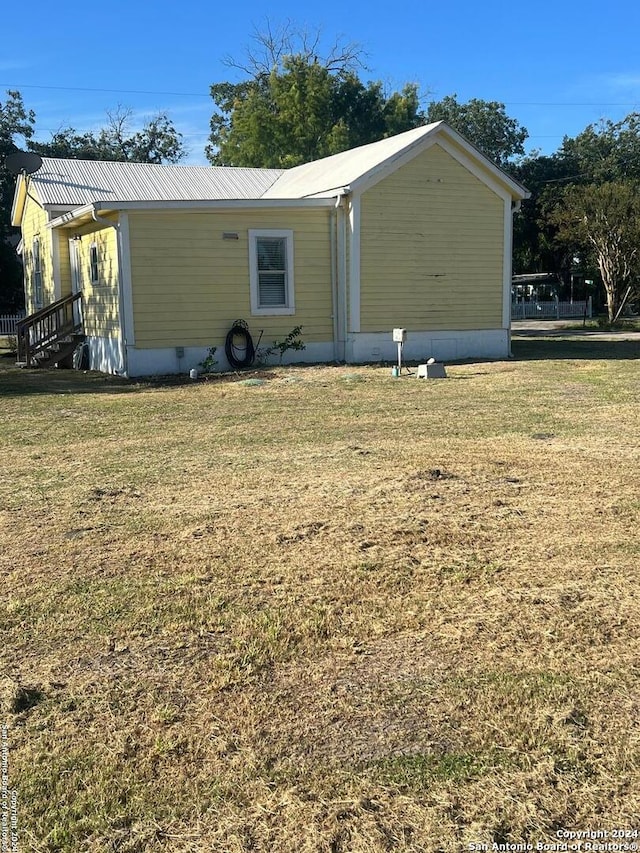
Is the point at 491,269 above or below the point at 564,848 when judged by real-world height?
above

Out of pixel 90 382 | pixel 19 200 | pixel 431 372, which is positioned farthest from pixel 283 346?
pixel 19 200

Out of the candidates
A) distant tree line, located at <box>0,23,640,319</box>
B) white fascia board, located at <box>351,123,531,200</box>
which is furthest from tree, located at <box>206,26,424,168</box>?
white fascia board, located at <box>351,123,531,200</box>

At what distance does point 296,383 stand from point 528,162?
43.8 meters

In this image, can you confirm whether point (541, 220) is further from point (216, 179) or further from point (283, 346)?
point (283, 346)

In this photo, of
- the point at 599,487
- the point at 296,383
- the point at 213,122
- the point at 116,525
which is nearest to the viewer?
the point at 116,525

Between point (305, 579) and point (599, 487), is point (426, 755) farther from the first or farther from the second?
point (599, 487)

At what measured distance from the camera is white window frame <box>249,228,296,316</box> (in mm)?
14430

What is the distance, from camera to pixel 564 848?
209 cm

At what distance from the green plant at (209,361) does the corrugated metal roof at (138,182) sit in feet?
17.4

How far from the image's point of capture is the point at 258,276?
14602 millimetres

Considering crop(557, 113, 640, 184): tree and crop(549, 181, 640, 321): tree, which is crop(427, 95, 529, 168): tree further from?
crop(549, 181, 640, 321): tree

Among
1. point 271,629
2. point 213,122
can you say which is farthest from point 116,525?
point 213,122

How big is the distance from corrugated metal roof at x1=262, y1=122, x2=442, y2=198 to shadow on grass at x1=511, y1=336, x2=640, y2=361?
4.76 metres

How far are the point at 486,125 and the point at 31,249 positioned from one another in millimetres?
38726
